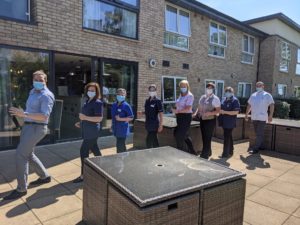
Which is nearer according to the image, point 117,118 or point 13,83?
point 117,118

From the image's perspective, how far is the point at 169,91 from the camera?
34.6ft

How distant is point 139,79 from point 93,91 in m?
4.48

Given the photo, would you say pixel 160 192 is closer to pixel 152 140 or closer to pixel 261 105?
pixel 152 140

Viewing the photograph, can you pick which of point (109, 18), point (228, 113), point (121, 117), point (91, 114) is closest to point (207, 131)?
point (228, 113)

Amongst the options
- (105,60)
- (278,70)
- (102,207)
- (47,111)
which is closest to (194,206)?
(102,207)

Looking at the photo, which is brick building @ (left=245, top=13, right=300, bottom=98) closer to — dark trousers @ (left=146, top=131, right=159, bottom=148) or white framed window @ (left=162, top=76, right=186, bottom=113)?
white framed window @ (left=162, top=76, right=186, bottom=113)

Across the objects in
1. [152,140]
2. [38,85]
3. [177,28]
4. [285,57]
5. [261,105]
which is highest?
[177,28]

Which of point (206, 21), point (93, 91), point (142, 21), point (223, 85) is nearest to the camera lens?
point (93, 91)

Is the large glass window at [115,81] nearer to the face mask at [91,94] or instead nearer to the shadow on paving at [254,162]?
the face mask at [91,94]

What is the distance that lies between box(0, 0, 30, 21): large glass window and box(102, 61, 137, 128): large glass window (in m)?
2.35

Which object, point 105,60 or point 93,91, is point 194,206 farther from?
point 105,60

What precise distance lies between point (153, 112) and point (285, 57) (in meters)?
16.5

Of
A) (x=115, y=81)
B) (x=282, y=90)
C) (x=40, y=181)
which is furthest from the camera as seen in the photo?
(x=282, y=90)

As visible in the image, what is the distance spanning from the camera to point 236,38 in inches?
559
